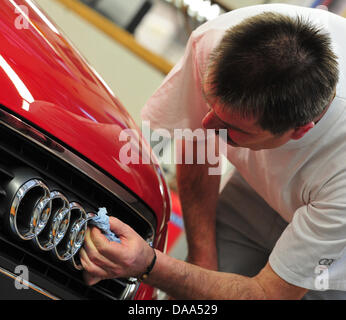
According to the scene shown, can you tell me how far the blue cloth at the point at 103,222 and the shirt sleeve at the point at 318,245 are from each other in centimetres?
46

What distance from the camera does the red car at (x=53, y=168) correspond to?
81cm

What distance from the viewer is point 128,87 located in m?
3.32

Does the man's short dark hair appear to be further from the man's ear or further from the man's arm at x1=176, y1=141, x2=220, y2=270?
the man's arm at x1=176, y1=141, x2=220, y2=270

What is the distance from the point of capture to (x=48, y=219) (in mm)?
847

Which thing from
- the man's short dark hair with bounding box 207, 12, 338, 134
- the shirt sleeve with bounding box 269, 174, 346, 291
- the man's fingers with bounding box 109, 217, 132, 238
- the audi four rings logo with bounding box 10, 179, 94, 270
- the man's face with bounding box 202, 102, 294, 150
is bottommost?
the shirt sleeve with bounding box 269, 174, 346, 291

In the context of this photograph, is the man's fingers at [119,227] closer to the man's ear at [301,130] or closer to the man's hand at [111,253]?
the man's hand at [111,253]

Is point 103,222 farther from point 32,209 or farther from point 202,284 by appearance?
point 202,284

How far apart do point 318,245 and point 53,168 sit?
2.09 ft

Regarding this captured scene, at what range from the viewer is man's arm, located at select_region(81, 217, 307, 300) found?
943mm

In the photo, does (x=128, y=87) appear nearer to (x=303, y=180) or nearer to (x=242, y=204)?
(x=242, y=204)

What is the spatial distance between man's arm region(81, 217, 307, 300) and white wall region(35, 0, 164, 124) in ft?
7.21

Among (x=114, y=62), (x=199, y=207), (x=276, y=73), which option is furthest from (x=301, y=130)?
(x=114, y=62)

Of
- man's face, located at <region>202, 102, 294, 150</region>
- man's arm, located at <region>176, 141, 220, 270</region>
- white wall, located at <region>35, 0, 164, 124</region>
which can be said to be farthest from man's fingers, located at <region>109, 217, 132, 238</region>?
white wall, located at <region>35, 0, 164, 124</region>
